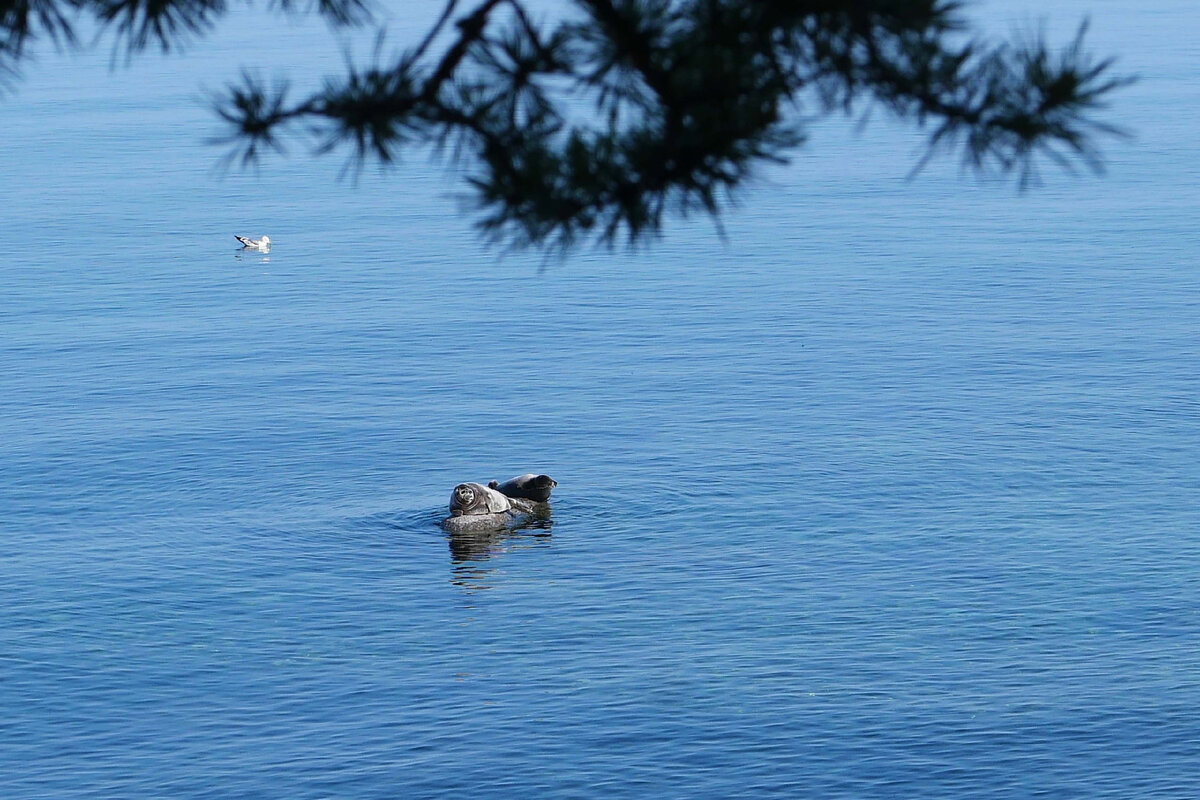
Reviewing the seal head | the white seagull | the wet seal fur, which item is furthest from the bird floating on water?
the seal head

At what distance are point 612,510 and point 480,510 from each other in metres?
4.89

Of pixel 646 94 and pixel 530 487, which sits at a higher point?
pixel 646 94

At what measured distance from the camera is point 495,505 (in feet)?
173

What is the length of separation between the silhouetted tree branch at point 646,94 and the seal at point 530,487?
3964cm

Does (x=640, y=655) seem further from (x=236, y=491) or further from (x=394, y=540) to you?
(x=236, y=491)

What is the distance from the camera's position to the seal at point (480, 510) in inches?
2037

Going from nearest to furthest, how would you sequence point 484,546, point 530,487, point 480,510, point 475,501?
1. point 484,546
2. point 475,501
3. point 480,510
4. point 530,487

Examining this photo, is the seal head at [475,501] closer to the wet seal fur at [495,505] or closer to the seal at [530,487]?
the wet seal fur at [495,505]

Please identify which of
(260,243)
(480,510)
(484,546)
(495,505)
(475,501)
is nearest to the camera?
(484,546)

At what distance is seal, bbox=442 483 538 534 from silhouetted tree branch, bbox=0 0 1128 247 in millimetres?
38351

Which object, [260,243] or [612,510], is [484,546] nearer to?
[612,510]

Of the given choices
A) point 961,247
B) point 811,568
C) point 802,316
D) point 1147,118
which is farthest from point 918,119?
point 1147,118

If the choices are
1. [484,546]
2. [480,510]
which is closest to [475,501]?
[480,510]

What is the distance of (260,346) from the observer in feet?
285
